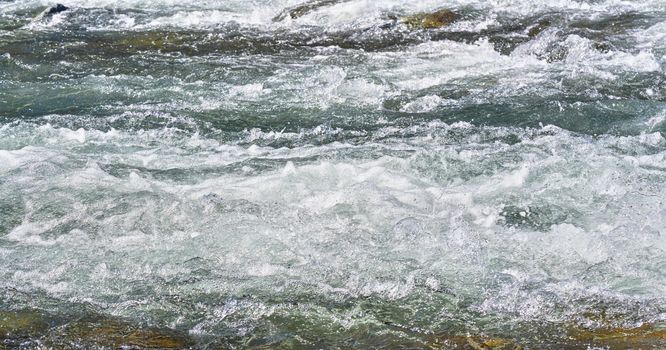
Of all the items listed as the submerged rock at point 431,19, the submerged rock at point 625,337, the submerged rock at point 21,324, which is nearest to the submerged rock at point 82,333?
the submerged rock at point 21,324

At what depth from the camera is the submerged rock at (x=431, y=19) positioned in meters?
11.5

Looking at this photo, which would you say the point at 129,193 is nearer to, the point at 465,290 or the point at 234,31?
the point at 465,290

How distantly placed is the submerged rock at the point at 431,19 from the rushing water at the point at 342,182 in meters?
0.24

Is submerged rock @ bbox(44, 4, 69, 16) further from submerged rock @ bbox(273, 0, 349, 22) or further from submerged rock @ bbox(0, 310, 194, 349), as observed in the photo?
submerged rock @ bbox(0, 310, 194, 349)

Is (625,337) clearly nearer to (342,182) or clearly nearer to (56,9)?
(342,182)

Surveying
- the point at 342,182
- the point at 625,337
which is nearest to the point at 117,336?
the point at 342,182

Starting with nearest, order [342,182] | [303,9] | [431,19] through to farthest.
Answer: [342,182] < [431,19] < [303,9]

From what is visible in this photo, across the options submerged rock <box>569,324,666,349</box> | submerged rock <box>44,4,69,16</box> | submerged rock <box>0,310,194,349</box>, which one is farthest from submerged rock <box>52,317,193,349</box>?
submerged rock <box>44,4,69,16</box>

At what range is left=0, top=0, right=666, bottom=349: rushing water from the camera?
183 inches

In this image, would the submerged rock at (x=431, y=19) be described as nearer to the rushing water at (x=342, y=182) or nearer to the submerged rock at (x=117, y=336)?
the rushing water at (x=342, y=182)

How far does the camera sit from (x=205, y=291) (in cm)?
487

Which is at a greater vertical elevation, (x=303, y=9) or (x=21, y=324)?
(x=21, y=324)

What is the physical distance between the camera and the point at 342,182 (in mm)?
6531

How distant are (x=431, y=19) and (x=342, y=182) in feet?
19.5
